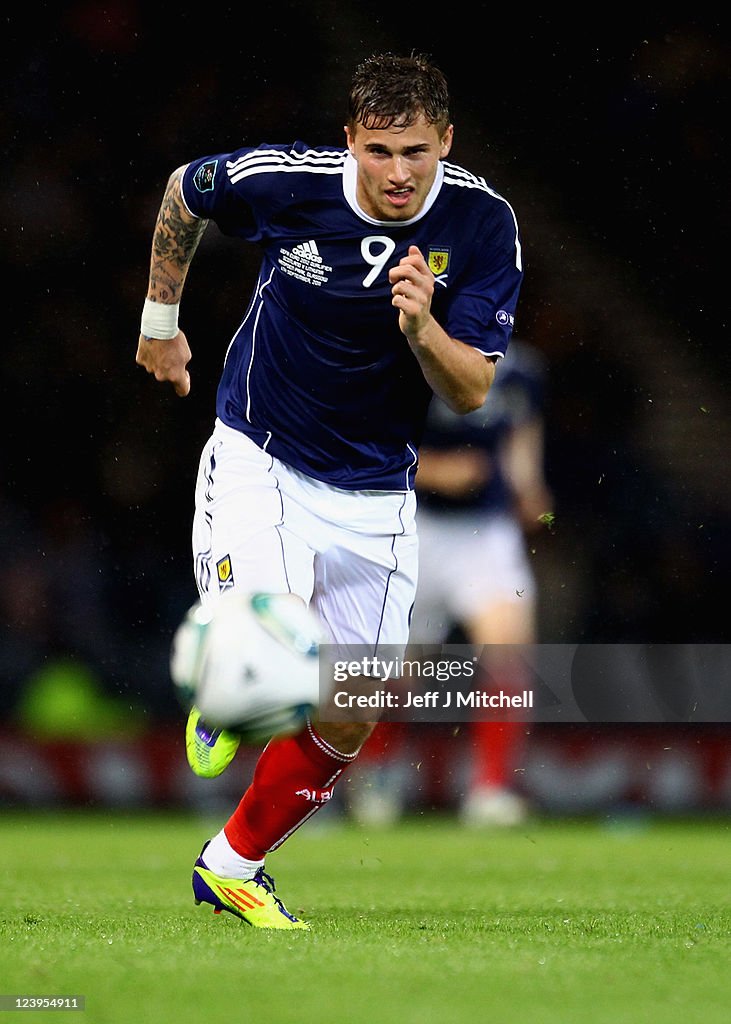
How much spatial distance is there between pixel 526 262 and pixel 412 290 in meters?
6.73

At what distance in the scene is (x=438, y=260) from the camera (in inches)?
164

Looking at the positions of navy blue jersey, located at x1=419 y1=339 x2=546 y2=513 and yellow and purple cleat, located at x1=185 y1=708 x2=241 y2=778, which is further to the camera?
navy blue jersey, located at x1=419 y1=339 x2=546 y2=513

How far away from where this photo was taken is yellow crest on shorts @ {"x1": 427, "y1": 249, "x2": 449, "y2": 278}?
163 inches

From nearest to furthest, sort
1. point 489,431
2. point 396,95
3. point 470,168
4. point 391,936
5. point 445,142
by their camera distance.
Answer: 1. point 391,936
2. point 396,95
3. point 445,142
4. point 489,431
5. point 470,168

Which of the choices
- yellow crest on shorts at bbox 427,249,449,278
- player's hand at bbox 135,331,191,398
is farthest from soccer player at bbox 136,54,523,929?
player's hand at bbox 135,331,191,398

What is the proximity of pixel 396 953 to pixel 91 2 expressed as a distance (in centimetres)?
803

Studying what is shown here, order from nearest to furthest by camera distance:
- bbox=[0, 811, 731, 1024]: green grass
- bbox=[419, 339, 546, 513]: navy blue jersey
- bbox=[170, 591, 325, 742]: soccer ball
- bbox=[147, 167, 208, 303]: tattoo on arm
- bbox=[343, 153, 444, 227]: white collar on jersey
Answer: bbox=[0, 811, 731, 1024]: green grass → bbox=[170, 591, 325, 742]: soccer ball → bbox=[343, 153, 444, 227]: white collar on jersey → bbox=[147, 167, 208, 303]: tattoo on arm → bbox=[419, 339, 546, 513]: navy blue jersey

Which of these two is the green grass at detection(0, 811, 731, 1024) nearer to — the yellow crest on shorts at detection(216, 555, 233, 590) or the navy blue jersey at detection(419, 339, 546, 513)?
the yellow crest on shorts at detection(216, 555, 233, 590)

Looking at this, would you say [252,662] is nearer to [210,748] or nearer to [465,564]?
[210,748]

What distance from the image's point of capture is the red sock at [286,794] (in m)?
4.15

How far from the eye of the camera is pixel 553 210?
10516 millimetres

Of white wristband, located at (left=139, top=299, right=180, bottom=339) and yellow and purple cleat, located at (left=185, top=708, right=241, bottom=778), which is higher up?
white wristband, located at (left=139, top=299, right=180, bottom=339)

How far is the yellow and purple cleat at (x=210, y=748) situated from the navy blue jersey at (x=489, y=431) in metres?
3.73

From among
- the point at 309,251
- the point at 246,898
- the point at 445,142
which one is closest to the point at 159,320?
the point at 309,251
